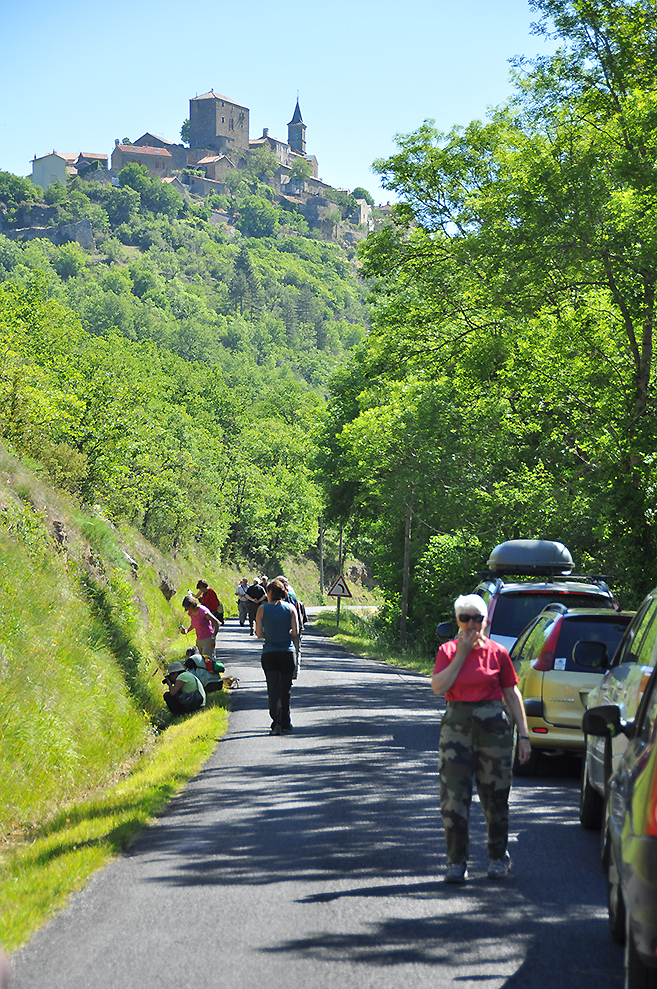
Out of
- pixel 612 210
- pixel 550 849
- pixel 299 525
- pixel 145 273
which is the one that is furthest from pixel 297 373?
pixel 550 849

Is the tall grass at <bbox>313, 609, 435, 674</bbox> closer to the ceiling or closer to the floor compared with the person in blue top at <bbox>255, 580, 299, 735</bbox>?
closer to the floor

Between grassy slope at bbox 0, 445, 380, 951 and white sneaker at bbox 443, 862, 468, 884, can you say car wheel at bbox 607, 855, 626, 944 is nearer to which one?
white sneaker at bbox 443, 862, 468, 884

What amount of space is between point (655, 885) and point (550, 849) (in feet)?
12.3

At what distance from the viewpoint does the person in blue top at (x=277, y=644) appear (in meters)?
12.6

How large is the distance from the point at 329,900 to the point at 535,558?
10.4m

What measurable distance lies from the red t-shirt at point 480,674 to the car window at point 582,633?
3.77 m

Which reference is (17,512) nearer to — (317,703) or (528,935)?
(317,703)

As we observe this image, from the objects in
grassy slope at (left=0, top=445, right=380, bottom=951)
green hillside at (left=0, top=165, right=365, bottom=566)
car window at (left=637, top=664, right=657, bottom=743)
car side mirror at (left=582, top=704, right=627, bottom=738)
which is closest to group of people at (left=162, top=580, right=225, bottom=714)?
grassy slope at (left=0, top=445, right=380, bottom=951)

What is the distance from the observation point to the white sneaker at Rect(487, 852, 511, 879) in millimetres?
6320

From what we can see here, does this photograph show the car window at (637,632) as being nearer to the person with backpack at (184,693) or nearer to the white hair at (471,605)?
the white hair at (471,605)

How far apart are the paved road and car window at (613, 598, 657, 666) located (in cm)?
139

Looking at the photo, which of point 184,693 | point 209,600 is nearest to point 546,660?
point 184,693

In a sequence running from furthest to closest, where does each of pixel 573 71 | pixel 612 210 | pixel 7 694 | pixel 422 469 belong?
pixel 422 469
pixel 573 71
pixel 612 210
pixel 7 694

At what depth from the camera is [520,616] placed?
41.3ft
